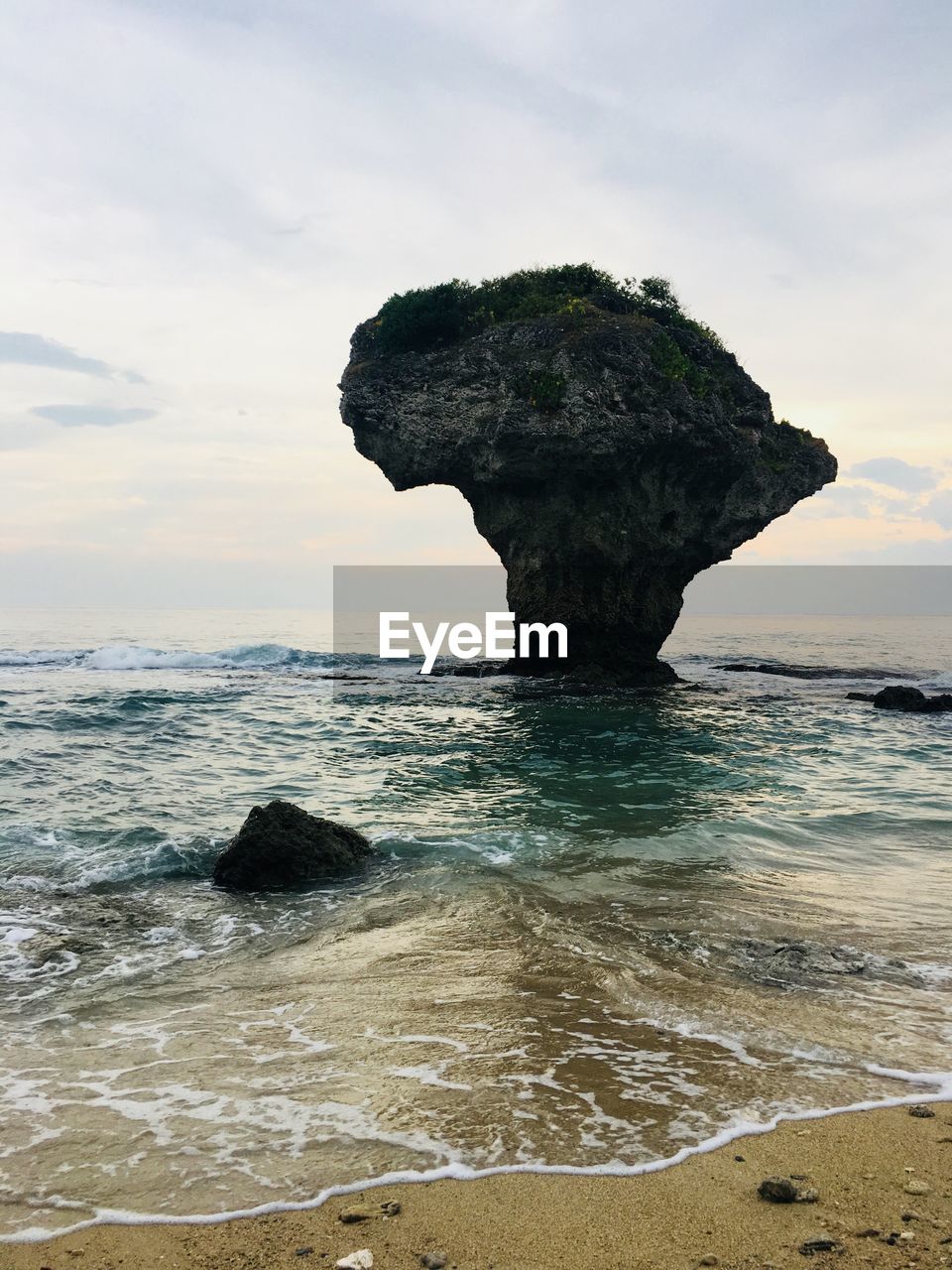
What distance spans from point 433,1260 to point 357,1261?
0.28 m

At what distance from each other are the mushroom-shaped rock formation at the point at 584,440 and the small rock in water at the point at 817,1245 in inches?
925

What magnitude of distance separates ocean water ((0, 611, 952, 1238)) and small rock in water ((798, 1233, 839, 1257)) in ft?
2.48

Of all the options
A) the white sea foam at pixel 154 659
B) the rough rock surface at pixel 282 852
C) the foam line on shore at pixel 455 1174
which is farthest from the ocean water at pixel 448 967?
the white sea foam at pixel 154 659

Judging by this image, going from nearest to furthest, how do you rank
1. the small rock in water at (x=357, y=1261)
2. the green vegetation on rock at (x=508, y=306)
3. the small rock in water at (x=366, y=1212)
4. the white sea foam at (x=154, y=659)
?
the small rock in water at (x=357, y=1261) < the small rock in water at (x=366, y=1212) < the green vegetation on rock at (x=508, y=306) < the white sea foam at (x=154, y=659)

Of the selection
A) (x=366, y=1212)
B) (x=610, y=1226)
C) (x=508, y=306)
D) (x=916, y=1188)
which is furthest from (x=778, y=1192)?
(x=508, y=306)

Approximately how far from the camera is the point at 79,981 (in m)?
6.12

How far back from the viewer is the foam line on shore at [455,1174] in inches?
134

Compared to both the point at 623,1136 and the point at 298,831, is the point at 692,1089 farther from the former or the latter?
the point at 298,831

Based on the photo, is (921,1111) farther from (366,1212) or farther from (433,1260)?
(366,1212)

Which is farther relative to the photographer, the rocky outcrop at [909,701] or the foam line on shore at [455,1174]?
the rocky outcrop at [909,701]

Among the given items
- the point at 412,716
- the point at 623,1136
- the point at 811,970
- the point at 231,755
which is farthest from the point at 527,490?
the point at 623,1136

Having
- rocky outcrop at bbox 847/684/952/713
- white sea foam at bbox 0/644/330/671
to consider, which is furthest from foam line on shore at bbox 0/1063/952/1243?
white sea foam at bbox 0/644/330/671

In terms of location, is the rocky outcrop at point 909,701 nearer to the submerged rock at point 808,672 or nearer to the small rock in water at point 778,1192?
the submerged rock at point 808,672

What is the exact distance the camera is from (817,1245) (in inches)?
122
